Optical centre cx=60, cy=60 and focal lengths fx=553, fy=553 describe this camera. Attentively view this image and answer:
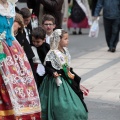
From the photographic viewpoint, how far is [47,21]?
6.96 metres

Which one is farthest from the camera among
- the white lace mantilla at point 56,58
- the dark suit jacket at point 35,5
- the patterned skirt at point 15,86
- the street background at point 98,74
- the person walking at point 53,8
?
the dark suit jacket at point 35,5

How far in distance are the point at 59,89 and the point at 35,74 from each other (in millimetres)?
310

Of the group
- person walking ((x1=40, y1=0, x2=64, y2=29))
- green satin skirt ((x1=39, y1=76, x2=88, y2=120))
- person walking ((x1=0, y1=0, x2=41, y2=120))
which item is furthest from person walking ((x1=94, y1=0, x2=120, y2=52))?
person walking ((x1=0, y1=0, x2=41, y2=120))

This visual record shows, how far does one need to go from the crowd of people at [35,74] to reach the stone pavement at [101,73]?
138 centimetres

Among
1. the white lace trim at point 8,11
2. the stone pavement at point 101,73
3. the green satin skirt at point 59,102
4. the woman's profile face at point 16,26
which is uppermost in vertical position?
the white lace trim at point 8,11

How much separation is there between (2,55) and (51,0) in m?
3.71

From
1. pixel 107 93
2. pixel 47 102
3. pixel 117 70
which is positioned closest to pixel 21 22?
pixel 47 102

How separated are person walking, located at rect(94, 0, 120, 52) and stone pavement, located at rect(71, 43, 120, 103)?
27 centimetres

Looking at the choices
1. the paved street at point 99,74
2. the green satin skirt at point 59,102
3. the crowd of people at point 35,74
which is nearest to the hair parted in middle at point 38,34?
the crowd of people at point 35,74

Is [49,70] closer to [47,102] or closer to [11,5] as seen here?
[47,102]

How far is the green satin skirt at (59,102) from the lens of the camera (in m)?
5.55

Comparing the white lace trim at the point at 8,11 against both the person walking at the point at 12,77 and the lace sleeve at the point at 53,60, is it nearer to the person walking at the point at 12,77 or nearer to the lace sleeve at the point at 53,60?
the person walking at the point at 12,77

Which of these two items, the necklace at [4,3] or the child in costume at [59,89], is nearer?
the necklace at [4,3]

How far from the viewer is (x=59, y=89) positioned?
5.61m
